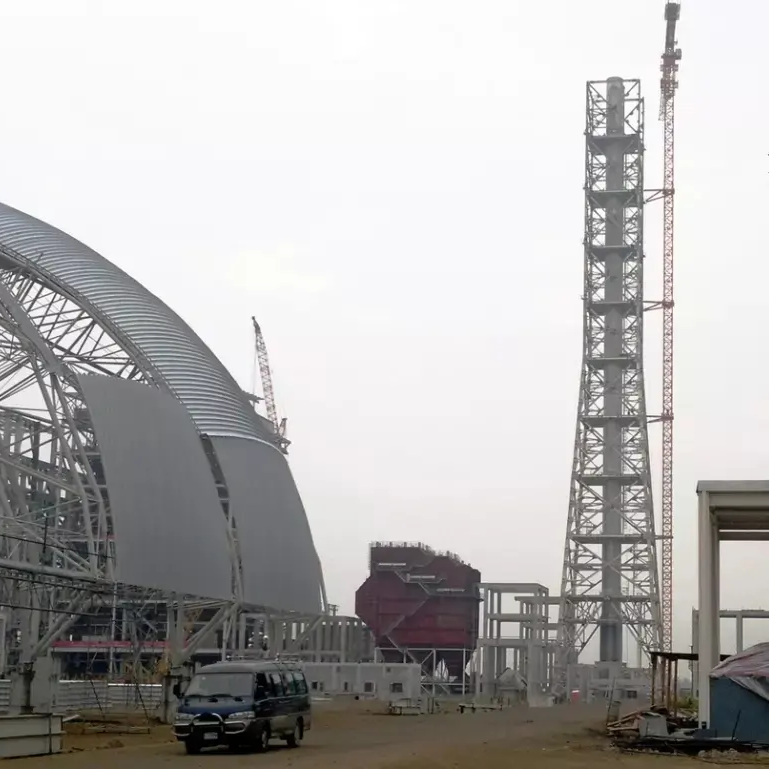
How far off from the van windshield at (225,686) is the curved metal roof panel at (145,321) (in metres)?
22.9

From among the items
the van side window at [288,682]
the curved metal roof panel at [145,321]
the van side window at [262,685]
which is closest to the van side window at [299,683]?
the van side window at [288,682]

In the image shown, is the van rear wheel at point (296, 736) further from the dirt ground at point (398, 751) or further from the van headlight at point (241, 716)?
the van headlight at point (241, 716)

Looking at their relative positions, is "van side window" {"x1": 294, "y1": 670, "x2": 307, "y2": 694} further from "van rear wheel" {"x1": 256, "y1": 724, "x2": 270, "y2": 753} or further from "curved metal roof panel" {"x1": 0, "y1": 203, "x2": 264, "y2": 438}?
"curved metal roof panel" {"x1": 0, "y1": 203, "x2": 264, "y2": 438}

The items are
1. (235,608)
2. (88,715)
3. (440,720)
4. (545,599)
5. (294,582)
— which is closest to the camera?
(88,715)

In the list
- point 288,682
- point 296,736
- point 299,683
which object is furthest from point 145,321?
point 296,736

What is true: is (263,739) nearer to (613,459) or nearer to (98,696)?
(98,696)

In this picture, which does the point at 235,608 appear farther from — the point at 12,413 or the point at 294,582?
the point at 12,413

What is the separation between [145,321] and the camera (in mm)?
53719

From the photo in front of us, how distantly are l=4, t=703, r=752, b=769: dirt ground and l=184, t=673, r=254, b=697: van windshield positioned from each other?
1.19 meters

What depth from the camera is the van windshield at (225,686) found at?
28.0m

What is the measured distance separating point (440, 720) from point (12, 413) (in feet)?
60.4

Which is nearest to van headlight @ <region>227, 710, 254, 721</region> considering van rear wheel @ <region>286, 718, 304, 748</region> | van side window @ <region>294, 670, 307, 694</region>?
van rear wheel @ <region>286, 718, 304, 748</region>

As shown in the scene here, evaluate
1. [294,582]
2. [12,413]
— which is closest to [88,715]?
[12,413]

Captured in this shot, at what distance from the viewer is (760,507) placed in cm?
3031
